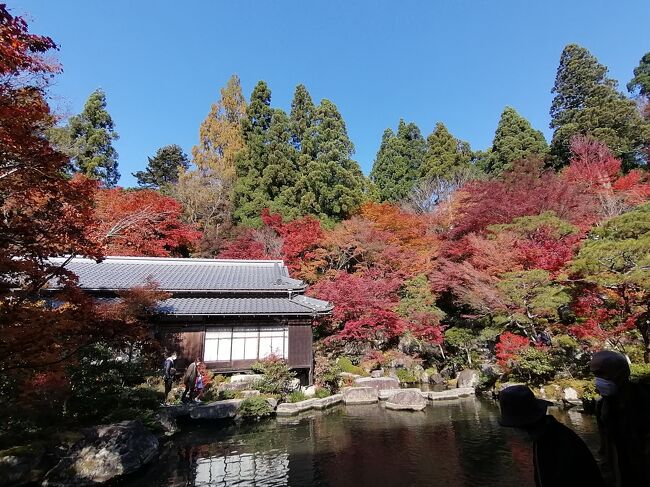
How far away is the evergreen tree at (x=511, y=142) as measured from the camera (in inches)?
1272

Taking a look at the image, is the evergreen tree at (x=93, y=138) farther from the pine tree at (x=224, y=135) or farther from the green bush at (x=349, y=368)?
the green bush at (x=349, y=368)

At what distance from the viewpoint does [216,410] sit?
11117 mm

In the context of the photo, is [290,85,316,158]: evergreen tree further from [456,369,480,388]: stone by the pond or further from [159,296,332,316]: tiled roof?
[456,369,480,388]: stone by the pond

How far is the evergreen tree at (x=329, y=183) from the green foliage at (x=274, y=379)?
15690 millimetres

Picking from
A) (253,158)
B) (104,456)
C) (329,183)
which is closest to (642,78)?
(329,183)

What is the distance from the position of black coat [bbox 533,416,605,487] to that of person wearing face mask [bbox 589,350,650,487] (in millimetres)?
718

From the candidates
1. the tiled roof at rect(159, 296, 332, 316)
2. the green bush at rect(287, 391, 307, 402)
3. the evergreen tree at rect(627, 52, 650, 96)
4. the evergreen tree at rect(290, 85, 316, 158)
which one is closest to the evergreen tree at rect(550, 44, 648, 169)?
the evergreen tree at rect(627, 52, 650, 96)

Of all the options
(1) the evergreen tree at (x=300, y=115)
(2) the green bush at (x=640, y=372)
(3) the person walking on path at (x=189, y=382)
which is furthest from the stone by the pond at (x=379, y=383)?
(1) the evergreen tree at (x=300, y=115)

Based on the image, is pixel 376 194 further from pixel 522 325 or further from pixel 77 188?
pixel 77 188

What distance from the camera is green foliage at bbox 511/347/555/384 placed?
11938 mm

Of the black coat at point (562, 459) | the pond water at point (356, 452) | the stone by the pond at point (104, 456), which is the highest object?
the black coat at point (562, 459)

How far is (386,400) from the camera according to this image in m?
13.4

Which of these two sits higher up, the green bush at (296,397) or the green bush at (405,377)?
the green bush at (405,377)

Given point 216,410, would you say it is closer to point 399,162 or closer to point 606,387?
point 606,387
